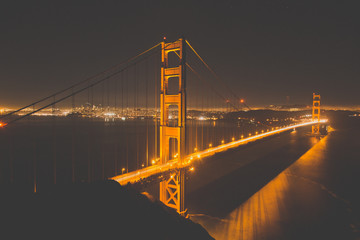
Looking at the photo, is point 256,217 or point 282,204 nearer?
point 256,217

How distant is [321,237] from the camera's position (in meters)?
10.9

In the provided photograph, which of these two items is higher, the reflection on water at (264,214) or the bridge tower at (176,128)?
the bridge tower at (176,128)

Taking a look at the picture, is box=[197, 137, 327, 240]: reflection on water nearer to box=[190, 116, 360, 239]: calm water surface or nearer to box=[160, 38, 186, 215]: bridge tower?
box=[190, 116, 360, 239]: calm water surface

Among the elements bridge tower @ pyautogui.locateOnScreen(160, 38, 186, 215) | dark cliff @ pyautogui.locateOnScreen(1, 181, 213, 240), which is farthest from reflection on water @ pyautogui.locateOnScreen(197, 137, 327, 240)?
dark cliff @ pyautogui.locateOnScreen(1, 181, 213, 240)

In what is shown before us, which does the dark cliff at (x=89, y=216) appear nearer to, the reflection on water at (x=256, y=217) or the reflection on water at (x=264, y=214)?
the reflection on water at (x=256, y=217)

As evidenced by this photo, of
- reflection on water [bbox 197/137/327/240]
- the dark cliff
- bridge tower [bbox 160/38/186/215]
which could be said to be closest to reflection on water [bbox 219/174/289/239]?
reflection on water [bbox 197/137/327/240]

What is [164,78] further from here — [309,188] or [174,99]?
[309,188]

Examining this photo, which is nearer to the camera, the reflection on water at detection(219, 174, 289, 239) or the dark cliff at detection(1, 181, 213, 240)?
the dark cliff at detection(1, 181, 213, 240)

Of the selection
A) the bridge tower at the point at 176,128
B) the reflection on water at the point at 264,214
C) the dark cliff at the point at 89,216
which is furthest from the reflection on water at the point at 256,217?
the dark cliff at the point at 89,216

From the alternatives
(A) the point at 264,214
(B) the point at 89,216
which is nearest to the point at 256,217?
(A) the point at 264,214

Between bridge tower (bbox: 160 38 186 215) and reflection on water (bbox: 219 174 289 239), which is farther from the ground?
bridge tower (bbox: 160 38 186 215)

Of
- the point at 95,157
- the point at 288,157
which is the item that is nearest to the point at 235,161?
the point at 288,157

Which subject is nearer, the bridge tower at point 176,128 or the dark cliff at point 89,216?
the dark cliff at point 89,216

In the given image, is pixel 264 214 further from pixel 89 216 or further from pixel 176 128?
pixel 89 216
